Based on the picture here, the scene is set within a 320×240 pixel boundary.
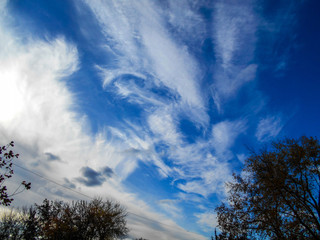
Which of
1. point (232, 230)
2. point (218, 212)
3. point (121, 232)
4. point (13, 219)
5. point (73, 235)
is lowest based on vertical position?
point (13, 219)

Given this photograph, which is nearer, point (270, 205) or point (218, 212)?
point (270, 205)

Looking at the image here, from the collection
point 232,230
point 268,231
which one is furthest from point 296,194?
point 232,230

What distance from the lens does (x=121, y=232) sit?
35.3 metres

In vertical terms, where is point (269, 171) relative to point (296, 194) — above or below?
above

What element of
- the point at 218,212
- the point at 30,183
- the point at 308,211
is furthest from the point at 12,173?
the point at 308,211

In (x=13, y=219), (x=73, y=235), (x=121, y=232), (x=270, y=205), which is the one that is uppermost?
(x=270, y=205)

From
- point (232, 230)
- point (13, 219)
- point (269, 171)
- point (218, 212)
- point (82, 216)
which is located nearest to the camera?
point (269, 171)

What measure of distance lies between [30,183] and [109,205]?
33619 millimetres

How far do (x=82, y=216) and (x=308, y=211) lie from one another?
118 ft

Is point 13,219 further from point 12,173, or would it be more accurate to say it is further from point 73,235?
point 12,173

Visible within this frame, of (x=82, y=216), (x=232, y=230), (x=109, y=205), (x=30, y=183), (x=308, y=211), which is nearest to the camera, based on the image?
(x=30, y=183)

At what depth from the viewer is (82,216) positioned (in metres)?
33.2

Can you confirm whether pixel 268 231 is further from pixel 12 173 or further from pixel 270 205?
pixel 12 173

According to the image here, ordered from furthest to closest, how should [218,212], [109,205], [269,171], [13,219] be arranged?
[13,219]
[109,205]
[218,212]
[269,171]
